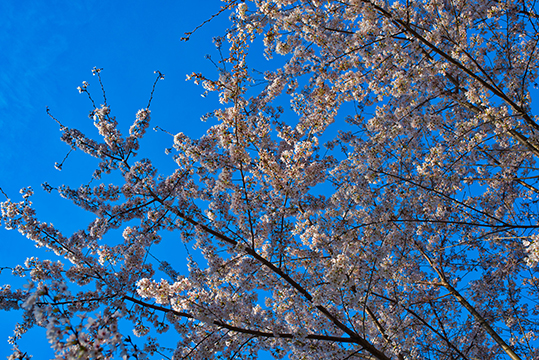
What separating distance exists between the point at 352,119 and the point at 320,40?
2.87 meters

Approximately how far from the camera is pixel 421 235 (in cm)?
977

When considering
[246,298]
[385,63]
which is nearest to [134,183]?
[246,298]

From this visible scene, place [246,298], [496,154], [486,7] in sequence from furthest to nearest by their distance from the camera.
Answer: [496,154] → [486,7] → [246,298]

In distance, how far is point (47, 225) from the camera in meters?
5.33

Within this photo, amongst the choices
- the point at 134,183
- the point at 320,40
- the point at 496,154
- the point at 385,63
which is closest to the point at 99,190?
the point at 134,183

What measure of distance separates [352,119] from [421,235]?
4056 mm

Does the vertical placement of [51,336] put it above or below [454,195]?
below

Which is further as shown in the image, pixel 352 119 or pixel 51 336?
pixel 352 119

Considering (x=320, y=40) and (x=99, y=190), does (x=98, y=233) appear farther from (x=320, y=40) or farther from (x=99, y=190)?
(x=320, y=40)

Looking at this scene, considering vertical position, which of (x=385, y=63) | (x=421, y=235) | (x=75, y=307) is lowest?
(x=75, y=307)

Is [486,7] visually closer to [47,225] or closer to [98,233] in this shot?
[98,233]

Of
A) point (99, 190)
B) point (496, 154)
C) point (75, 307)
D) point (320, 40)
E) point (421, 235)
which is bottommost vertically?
point (75, 307)

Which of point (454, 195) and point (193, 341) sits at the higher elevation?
point (454, 195)

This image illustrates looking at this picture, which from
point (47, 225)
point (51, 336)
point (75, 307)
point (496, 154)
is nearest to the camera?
point (51, 336)
